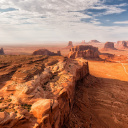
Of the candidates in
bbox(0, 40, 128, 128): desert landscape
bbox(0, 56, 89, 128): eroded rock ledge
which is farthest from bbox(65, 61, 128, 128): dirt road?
bbox(0, 56, 89, 128): eroded rock ledge

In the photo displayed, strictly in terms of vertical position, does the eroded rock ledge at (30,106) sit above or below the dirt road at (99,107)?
above

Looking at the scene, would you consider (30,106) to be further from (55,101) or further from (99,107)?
(99,107)

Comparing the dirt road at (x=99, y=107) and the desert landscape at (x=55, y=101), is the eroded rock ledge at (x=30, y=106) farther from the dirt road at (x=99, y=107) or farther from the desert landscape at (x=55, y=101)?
the dirt road at (x=99, y=107)

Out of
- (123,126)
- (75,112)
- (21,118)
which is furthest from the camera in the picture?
(75,112)

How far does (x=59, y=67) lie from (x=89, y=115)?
9.60 meters

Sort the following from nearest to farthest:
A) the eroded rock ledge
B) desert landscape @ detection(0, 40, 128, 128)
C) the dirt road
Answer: the eroded rock ledge → desert landscape @ detection(0, 40, 128, 128) → the dirt road

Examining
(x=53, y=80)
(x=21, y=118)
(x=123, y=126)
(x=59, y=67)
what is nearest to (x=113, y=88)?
(x=123, y=126)

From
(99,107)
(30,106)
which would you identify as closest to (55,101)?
(30,106)

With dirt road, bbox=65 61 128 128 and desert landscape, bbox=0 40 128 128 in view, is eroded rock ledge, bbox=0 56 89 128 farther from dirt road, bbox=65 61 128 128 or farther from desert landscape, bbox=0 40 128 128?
dirt road, bbox=65 61 128 128

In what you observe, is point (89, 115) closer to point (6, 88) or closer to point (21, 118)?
point (21, 118)

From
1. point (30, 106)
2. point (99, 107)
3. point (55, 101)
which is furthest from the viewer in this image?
point (99, 107)

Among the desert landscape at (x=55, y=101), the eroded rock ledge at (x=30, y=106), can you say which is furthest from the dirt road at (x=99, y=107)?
the eroded rock ledge at (x=30, y=106)

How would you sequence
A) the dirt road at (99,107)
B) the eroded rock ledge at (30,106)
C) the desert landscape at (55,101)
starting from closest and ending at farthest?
1. the eroded rock ledge at (30,106)
2. the desert landscape at (55,101)
3. the dirt road at (99,107)

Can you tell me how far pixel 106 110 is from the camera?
1584cm
